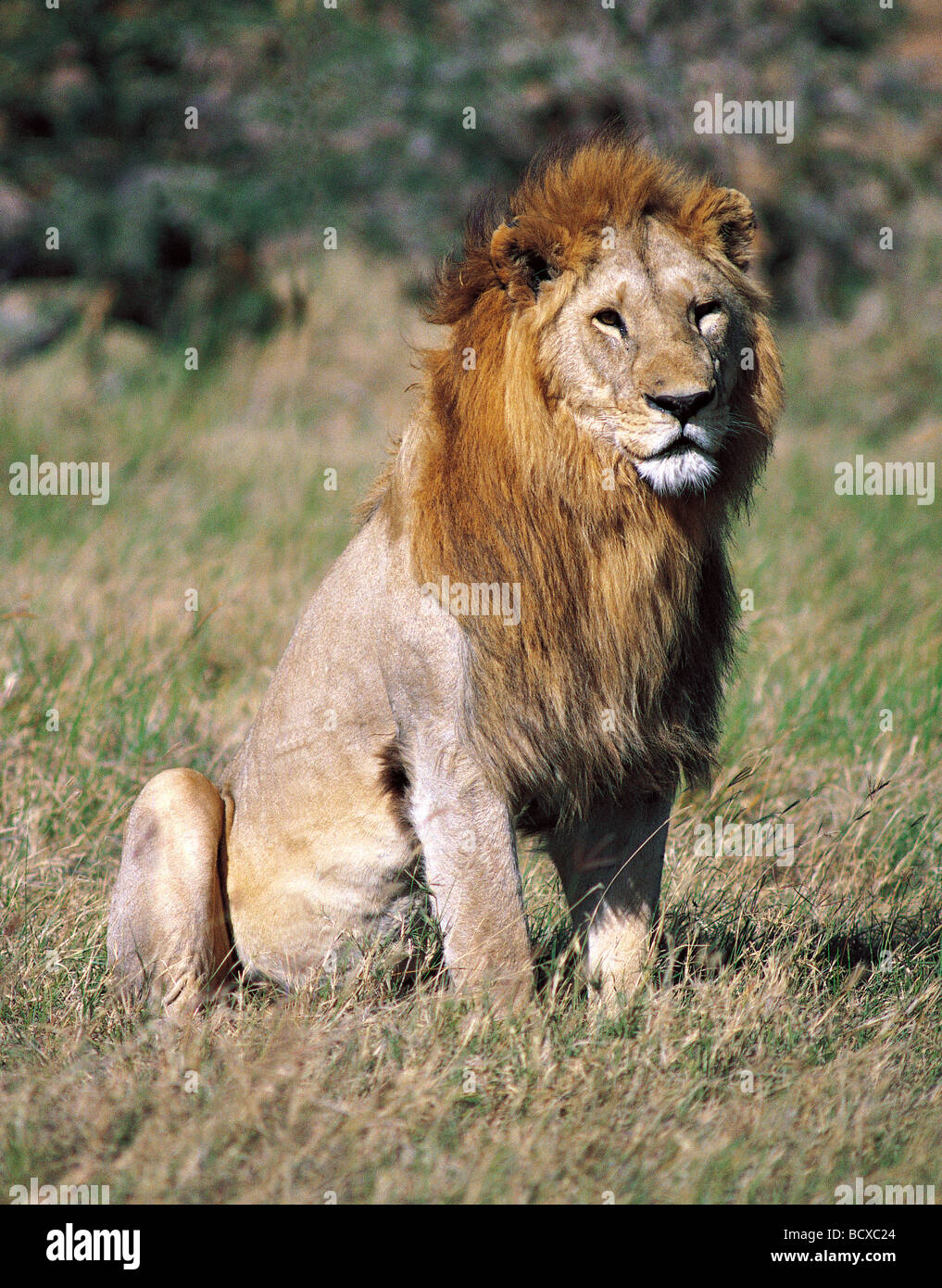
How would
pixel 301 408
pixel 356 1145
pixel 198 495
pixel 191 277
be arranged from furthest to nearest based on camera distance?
1. pixel 191 277
2. pixel 301 408
3. pixel 198 495
4. pixel 356 1145

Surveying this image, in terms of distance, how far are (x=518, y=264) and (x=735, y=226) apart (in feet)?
2.15

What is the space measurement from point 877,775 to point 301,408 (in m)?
6.65

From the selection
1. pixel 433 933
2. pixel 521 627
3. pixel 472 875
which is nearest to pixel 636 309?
pixel 521 627

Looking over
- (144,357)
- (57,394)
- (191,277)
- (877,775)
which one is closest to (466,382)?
(877,775)

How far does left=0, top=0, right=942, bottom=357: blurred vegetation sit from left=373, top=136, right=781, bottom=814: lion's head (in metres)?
8.62

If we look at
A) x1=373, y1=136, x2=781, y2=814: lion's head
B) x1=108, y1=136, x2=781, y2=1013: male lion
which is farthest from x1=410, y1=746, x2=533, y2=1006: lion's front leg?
x1=373, y1=136, x2=781, y2=814: lion's head

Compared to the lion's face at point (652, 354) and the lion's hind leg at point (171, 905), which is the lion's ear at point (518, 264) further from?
the lion's hind leg at point (171, 905)

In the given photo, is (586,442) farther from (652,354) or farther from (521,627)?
(521,627)

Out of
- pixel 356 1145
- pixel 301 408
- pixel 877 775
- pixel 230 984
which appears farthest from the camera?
pixel 301 408

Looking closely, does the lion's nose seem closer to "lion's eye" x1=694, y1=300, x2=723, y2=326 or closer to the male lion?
the male lion

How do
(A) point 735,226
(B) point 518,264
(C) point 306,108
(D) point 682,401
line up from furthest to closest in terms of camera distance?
1. (C) point 306,108
2. (A) point 735,226
3. (B) point 518,264
4. (D) point 682,401

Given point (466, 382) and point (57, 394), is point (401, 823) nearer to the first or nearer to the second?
point (466, 382)

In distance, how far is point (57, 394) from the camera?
31.6 feet

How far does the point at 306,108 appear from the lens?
1217 cm
